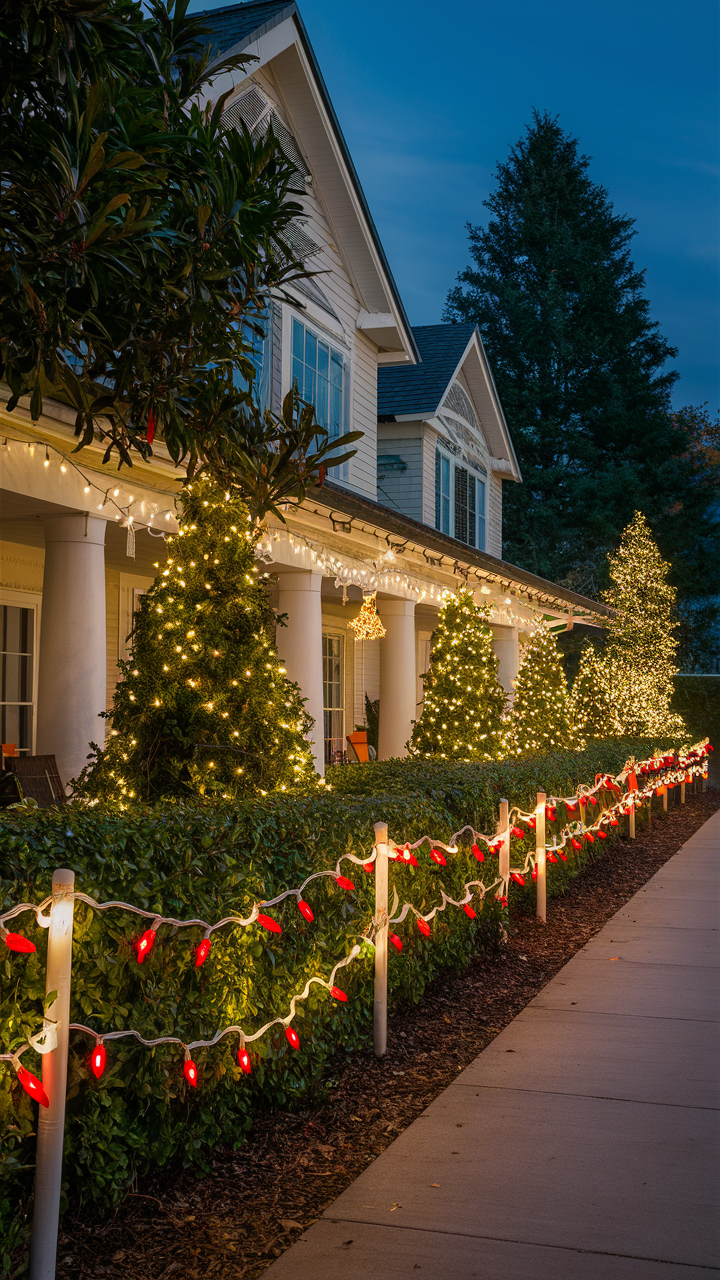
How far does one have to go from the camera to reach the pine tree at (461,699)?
1213 centimetres

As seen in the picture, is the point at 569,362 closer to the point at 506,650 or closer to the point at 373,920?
the point at 506,650

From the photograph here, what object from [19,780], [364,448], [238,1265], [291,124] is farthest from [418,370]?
[238,1265]

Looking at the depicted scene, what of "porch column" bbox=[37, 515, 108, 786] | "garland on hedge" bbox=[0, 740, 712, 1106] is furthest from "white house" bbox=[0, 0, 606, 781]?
"garland on hedge" bbox=[0, 740, 712, 1106]

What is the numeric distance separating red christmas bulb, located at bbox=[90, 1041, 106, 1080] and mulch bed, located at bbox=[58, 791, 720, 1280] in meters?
0.58

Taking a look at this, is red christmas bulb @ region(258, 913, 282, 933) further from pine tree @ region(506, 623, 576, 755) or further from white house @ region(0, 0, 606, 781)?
pine tree @ region(506, 623, 576, 755)

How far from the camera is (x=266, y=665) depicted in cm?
701

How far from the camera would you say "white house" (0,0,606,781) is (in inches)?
344

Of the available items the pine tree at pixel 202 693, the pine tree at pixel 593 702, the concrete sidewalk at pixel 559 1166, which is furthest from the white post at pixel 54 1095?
the pine tree at pixel 593 702

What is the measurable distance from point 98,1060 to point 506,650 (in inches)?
696

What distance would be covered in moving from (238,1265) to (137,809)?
7.37ft

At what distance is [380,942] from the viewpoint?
5684 millimetres

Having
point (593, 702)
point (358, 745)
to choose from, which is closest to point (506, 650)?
point (593, 702)

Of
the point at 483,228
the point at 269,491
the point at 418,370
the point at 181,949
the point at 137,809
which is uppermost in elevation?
the point at 483,228

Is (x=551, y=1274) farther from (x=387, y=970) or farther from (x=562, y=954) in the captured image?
(x=562, y=954)
